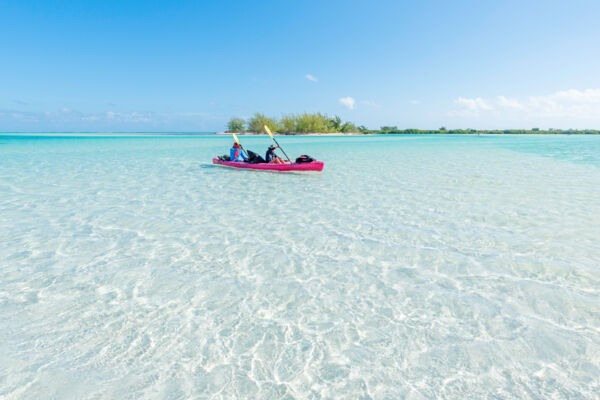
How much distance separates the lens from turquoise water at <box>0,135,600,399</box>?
8.66ft

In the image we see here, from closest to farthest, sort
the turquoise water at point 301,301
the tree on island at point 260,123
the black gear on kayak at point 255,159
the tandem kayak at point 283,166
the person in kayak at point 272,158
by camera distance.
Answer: the turquoise water at point 301,301 < the tandem kayak at point 283,166 < the person in kayak at point 272,158 < the black gear on kayak at point 255,159 < the tree on island at point 260,123

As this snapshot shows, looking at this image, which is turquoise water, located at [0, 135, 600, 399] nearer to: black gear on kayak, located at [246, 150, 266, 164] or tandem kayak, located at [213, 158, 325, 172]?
tandem kayak, located at [213, 158, 325, 172]

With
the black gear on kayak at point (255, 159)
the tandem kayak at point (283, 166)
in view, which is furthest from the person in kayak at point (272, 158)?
the black gear on kayak at point (255, 159)

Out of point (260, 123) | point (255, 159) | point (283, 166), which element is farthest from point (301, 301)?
point (260, 123)

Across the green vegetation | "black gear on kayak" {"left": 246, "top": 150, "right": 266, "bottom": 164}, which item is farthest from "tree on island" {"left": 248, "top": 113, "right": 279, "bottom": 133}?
"black gear on kayak" {"left": 246, "top": 150, "right": 266, "bottom": 164}

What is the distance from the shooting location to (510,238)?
5.72 m

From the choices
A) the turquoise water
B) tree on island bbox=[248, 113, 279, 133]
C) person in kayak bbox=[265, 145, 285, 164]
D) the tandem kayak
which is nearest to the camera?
the turquoise water

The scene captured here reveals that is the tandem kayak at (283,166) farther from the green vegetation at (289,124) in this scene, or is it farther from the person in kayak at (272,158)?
the green vegetation at (289,124)

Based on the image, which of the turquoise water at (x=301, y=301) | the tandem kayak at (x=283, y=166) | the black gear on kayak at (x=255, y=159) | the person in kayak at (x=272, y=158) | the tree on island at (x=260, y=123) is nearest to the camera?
the turquoise water at (x=301, y=301)

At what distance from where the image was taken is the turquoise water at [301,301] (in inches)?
104

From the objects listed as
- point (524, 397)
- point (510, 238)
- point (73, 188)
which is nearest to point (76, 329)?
point (524, 397)

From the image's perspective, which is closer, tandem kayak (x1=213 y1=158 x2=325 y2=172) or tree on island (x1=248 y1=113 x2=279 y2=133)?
tandem kayak (x1=213 y1=158 x2=325 y2=172)

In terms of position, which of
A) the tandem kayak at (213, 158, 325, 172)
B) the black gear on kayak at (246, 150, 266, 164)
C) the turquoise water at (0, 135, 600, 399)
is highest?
the black gear on kayak at (246, 150, 266, 164)

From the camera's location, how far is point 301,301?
3791 mm
